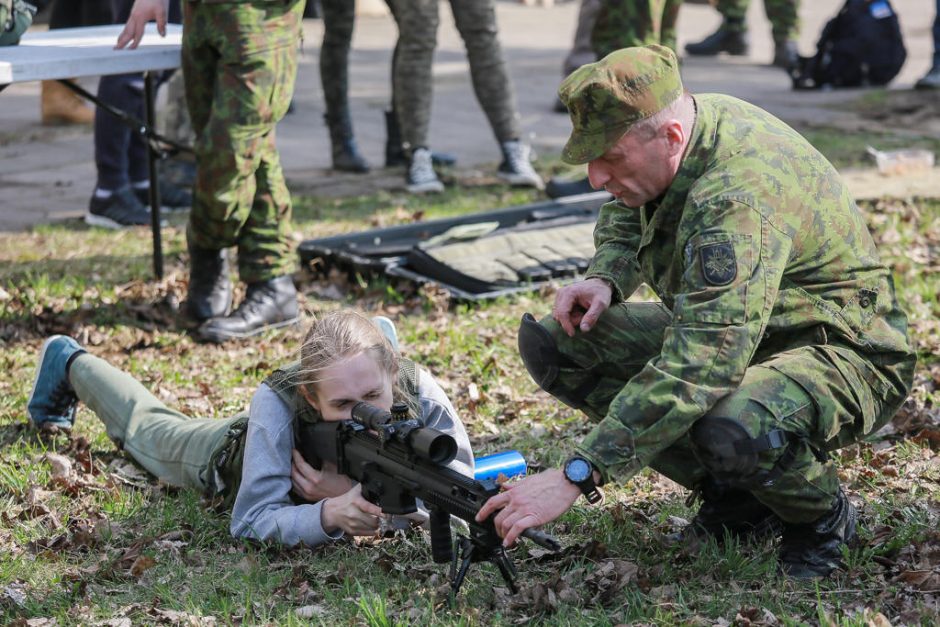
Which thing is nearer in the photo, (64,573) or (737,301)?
(737,301)

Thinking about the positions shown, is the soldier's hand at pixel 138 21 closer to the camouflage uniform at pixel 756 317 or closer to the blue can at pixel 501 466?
the blue can at pixel 501 466

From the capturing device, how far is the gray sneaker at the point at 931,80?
10695 millimetres

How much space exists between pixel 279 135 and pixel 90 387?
5.57 m

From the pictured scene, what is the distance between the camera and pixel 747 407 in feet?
9.75

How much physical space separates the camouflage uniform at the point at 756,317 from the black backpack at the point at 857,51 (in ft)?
29.0

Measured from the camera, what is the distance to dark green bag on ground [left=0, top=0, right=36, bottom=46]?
18.2ft

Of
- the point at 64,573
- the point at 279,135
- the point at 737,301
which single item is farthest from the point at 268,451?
the point at 279,135

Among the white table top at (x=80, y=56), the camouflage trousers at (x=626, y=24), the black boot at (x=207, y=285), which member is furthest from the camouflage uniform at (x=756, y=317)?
the camouflage trousers at (x=626, y=24)

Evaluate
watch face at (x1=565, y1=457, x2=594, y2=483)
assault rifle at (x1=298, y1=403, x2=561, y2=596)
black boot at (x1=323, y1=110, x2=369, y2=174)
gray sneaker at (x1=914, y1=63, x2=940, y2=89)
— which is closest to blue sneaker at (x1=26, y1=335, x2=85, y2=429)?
assault rifle at (x1=298, y1=403, x2=561, y2=596)

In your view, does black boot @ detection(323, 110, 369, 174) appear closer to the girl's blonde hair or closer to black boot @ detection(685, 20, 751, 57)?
the girl's blonde hair

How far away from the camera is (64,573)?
346 cm

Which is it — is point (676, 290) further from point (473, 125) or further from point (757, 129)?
point (473, 125)

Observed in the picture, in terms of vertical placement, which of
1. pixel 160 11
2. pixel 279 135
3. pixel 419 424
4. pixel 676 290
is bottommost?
pixel 279 135

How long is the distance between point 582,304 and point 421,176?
4.51 metres
